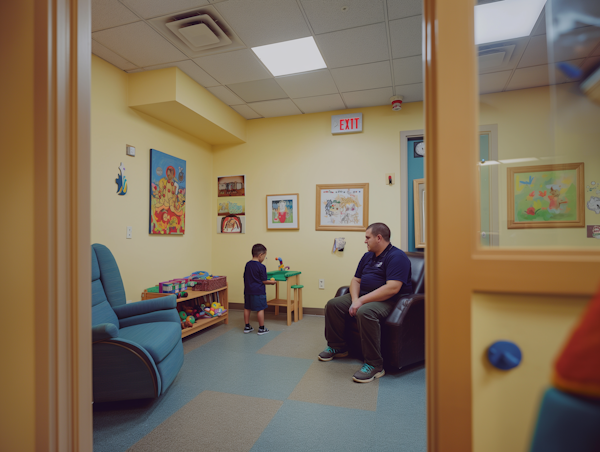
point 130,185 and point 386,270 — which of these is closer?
point 386,270

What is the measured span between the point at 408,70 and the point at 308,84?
3.37 feet

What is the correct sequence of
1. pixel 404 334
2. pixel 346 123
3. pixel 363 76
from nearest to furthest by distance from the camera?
1. pixel 404 334
2. pixel 363 76
3. pixel 346 123

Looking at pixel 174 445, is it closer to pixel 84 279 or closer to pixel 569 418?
pixel 84 279

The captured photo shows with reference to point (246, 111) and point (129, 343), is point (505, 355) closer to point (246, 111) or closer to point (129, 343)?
point (129, 343)

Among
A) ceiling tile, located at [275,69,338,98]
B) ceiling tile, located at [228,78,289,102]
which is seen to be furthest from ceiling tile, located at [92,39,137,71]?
ceiling tile, located at [275,69,338,98]

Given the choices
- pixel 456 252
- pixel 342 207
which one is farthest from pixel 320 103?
pixel 456 252

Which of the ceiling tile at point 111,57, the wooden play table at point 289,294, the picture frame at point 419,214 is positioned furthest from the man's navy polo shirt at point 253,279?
the ceiling tile at point 111,57

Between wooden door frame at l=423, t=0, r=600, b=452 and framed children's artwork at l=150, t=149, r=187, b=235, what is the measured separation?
340 centimetres

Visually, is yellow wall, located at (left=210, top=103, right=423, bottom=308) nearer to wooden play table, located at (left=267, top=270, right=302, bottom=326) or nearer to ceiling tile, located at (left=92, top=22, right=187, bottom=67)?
wooden play table, located at (left=267, top=270, right=302, bottom=326)

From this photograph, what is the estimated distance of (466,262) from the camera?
0.66m

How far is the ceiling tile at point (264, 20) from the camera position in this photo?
7.72 ft

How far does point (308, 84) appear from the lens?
11.7 feet

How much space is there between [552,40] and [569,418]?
95cm

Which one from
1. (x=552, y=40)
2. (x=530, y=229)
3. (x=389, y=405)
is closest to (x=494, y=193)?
(x=530, y=229)
